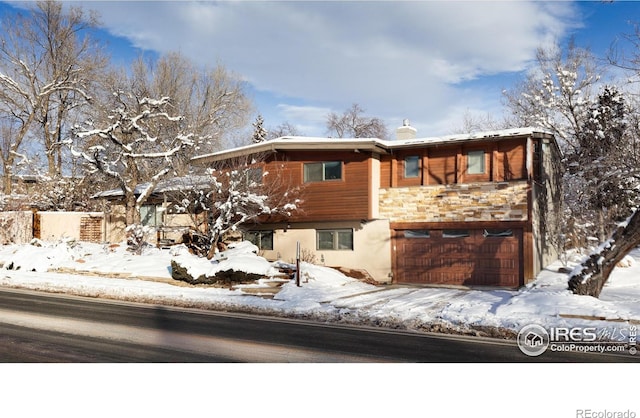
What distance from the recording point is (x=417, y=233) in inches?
786

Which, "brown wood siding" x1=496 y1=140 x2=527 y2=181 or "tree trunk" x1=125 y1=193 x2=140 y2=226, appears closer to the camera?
"brown wood siding" x1=496 y1=140 x2=527 y2=181

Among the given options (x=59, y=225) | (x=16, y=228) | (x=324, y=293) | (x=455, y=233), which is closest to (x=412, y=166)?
(x=455, y=233)

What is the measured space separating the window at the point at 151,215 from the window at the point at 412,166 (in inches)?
576

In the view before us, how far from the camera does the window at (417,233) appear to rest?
19734 mm

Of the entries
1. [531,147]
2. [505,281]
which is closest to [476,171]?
→ [531,147]

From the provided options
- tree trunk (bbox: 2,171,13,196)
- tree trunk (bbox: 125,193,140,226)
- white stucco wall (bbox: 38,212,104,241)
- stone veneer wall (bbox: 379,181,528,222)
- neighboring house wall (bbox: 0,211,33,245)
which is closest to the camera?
stone veneer wall (bbox: 379,181,528,222)

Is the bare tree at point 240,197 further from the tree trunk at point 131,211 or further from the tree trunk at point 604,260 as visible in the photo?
the tree trunk at point 604,260

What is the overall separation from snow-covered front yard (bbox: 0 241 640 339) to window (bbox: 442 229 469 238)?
2.40m

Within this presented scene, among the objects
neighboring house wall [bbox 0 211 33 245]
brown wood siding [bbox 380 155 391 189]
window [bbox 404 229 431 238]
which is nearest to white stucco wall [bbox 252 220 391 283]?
window [bbox 404 229 431 238]

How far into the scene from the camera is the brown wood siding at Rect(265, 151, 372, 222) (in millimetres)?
20203

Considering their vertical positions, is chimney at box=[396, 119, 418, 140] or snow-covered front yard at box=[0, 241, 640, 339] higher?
chimney at box=[396, 119, 418, 140]

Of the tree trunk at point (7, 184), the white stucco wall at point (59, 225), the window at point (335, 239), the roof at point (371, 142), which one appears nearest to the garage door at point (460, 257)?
the window at point (335, 239)

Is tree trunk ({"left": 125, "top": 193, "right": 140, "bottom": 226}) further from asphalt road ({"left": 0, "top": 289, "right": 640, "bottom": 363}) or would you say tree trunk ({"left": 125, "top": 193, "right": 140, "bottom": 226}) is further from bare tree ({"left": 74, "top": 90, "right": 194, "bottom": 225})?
asphalt road ({"left": 0, "top": 289, "right": 640, "bottom": 363})

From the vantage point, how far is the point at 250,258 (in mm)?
18406
